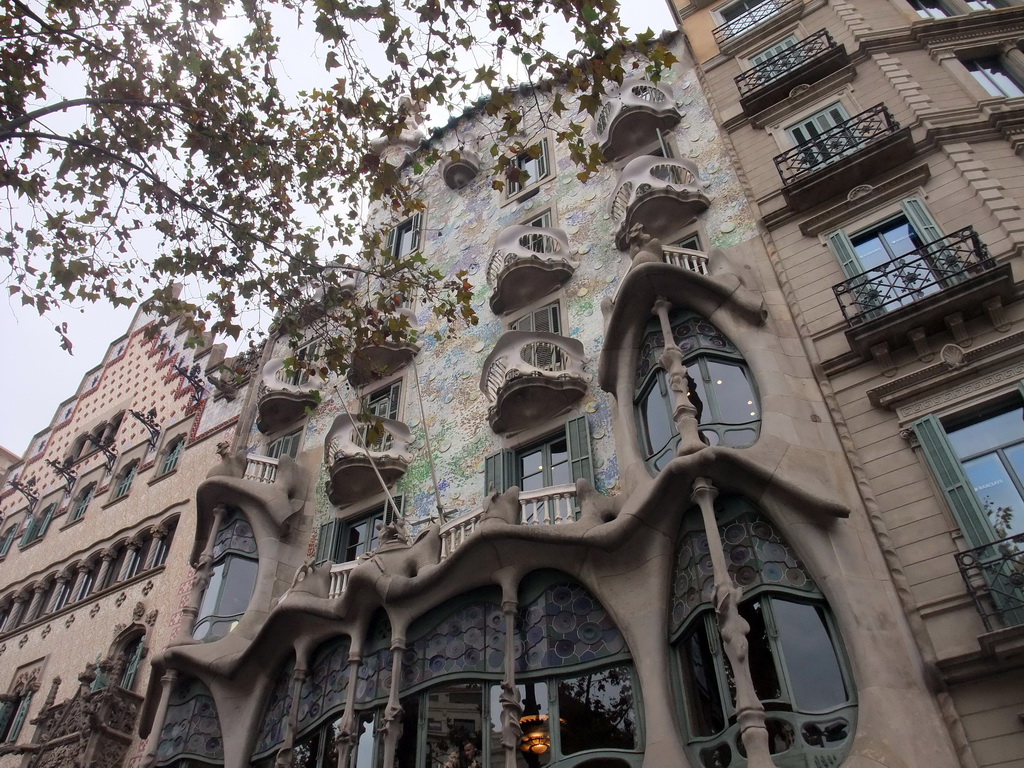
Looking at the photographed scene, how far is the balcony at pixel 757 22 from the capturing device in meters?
17.8

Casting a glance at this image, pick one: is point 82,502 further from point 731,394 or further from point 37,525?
point 731,394

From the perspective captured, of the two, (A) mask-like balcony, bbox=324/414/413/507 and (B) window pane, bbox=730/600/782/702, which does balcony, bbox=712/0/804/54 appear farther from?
(B) window pane, bbox=730/600/782/702

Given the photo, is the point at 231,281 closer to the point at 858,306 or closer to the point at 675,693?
the point at 675,693

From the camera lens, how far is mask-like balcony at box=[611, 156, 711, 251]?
15.4 meters

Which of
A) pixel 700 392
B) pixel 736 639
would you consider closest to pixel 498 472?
pixel 700 392

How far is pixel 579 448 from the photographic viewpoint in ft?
44.5

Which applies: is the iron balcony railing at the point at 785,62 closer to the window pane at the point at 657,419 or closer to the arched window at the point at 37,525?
the window pane at the point at 657,419

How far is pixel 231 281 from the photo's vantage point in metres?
12.4

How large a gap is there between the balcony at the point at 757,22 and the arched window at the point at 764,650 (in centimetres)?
1240

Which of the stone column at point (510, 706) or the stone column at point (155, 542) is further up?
the stone column at point (155, 542)

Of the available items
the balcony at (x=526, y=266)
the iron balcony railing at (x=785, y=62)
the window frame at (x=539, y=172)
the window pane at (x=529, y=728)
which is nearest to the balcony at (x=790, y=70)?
the iron balcony railing at (x=785, y=62)

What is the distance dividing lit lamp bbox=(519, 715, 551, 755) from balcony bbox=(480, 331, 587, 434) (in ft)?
18.1

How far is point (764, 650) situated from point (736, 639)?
691mm

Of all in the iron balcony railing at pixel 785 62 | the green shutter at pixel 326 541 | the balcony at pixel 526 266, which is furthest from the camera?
the balcony at pixel 526 266
